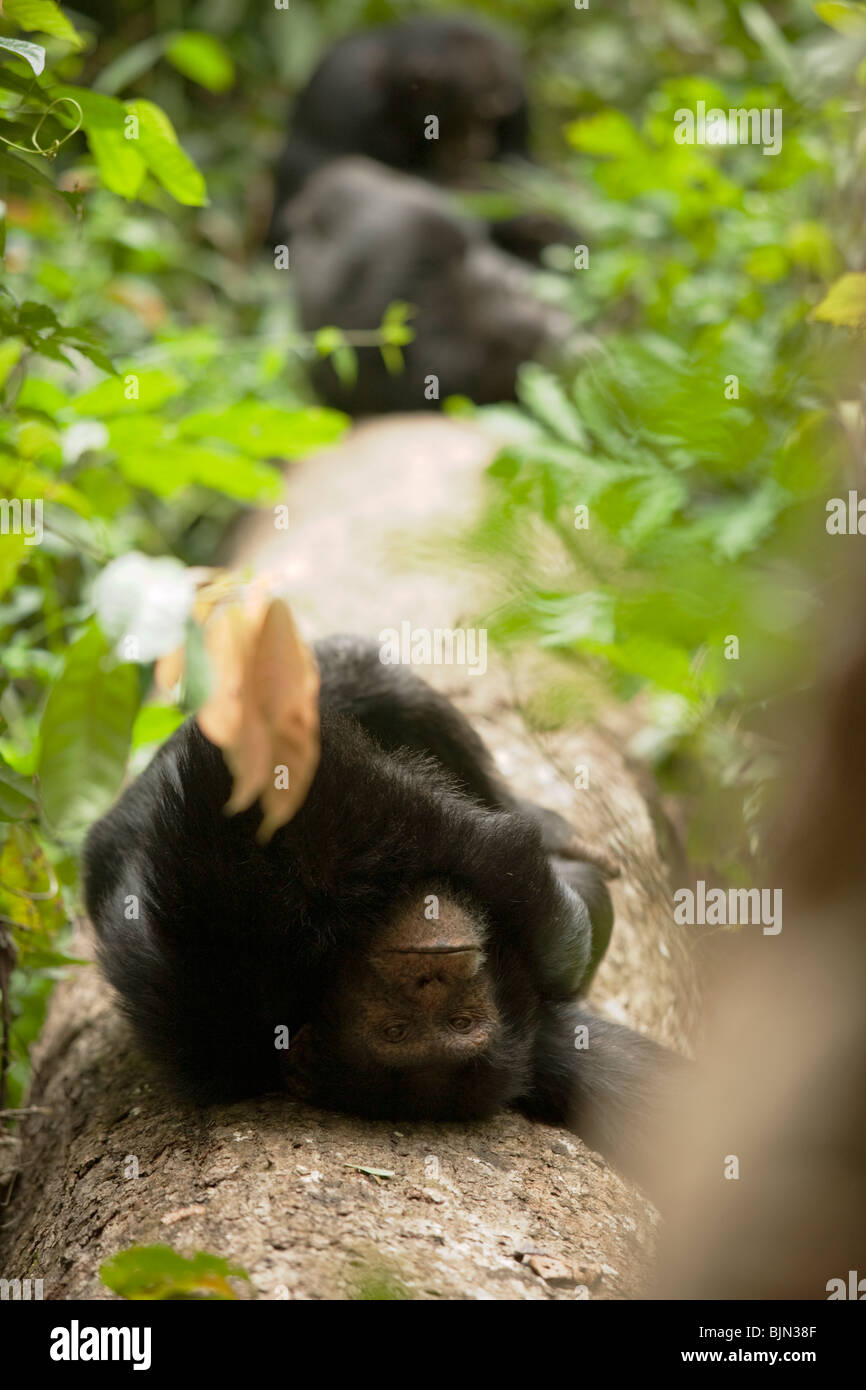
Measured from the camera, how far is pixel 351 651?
3262 mm

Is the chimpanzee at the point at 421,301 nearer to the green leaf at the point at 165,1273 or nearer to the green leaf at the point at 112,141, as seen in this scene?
the green leaf at the point at 112,141

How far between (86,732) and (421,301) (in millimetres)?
4828

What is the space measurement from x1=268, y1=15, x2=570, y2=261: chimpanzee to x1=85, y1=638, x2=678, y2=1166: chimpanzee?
535 cm

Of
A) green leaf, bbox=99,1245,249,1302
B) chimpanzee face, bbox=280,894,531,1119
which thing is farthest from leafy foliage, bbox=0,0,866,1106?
green leaf, bbox=99,1245,249,1302

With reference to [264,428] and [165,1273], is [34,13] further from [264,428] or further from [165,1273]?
[165,1273]

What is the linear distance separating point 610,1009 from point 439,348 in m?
4.21

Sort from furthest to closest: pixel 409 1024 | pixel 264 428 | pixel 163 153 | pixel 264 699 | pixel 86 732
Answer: pixel 264 428, pixel 163 153, pixel 409 1024, pixel 86 732, pixel 264 699

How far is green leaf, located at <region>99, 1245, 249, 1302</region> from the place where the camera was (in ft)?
5.04

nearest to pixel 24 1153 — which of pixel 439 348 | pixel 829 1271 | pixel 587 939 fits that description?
pixel 587 939

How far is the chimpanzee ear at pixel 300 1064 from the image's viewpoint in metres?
2.19

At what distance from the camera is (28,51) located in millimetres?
2035

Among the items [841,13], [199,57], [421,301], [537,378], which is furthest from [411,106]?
[841,13]

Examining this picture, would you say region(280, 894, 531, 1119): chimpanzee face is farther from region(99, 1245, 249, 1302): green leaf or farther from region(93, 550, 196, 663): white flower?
region(93, 550, 196, 663): white flower

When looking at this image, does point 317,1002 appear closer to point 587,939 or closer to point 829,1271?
point 587,939
